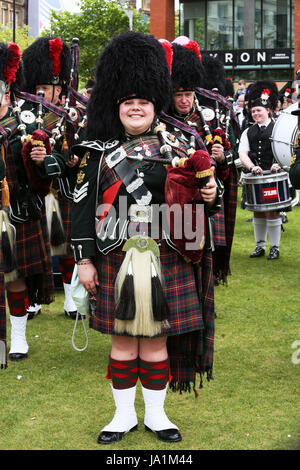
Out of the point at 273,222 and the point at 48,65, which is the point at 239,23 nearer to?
the point at 273,222

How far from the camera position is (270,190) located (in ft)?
24.3

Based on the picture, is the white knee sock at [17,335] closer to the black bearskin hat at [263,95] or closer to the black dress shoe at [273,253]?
the black dress shoe at [273,253]

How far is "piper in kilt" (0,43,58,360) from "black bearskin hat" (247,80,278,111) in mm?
4097

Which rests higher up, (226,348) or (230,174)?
(230,174)

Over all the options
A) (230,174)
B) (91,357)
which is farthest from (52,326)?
(230,174)

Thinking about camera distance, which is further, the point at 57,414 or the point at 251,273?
the point at 251,273

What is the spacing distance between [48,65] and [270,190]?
10.6 feet

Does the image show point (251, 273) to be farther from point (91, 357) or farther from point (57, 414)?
point (57, 414)

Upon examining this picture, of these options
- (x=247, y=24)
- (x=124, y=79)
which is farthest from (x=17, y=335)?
(x=247, y=24)

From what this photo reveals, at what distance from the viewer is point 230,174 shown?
503cm

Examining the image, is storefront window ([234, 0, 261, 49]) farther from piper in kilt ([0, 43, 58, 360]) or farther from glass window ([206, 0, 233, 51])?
piper in kilt ([0, 43, 58, 360])

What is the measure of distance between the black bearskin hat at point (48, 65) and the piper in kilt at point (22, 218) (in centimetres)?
70

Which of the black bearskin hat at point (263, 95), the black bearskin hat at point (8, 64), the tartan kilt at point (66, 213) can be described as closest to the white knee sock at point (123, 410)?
the black bearskin hat at point (8, 64)
